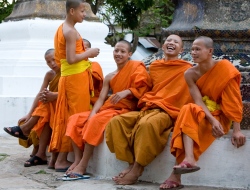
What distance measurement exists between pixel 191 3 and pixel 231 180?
7.22ft

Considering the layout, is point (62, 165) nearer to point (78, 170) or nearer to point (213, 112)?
point (78, 170)

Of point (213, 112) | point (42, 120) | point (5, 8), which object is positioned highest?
point (5, 8)

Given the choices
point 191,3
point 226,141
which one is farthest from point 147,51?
point 226,141

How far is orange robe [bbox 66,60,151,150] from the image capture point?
5.96 meters

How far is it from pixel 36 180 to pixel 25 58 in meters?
4.33

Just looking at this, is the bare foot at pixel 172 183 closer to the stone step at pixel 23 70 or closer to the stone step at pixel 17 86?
the stone step at pixel 17 86

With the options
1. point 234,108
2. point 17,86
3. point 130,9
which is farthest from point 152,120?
point 130,9

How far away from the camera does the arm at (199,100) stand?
5387mm

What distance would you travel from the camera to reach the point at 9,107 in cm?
954

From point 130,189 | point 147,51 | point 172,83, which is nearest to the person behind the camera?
point 130,189

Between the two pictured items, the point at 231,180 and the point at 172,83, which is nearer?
the point at 231,180

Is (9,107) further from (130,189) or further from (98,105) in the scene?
(130,189)

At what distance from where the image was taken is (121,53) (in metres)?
6.23

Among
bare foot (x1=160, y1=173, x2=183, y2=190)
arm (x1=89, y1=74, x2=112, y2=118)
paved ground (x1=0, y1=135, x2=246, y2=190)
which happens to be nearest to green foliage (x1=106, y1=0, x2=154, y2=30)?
paved ground (x1=0, y1=135, x2=246, y2=190)
